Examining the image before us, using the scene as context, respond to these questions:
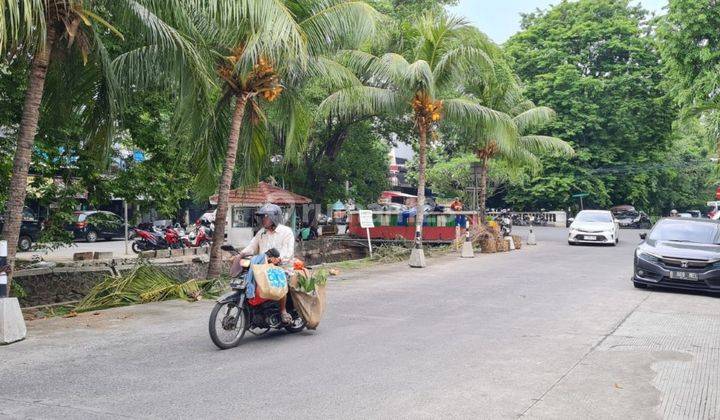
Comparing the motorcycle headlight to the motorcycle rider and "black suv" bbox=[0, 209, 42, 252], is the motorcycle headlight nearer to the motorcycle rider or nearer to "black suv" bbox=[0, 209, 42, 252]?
the motorcycle rider

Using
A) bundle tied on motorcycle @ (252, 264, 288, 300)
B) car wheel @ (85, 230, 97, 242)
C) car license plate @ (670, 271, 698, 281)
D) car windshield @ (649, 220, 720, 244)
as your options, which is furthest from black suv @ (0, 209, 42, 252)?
car license plate @ (670, 271, 698, 281)

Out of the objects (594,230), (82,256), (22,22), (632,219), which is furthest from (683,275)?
(632,219)

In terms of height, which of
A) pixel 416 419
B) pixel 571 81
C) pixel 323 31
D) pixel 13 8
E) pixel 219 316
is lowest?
pixel 416 419

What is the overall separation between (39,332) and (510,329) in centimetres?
642

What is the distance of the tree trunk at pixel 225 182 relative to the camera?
13344mm

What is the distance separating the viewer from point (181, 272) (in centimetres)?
1570

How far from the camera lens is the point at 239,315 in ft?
24.3

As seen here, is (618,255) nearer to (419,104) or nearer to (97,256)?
(419,104)

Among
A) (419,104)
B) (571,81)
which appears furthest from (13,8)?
(571,81)

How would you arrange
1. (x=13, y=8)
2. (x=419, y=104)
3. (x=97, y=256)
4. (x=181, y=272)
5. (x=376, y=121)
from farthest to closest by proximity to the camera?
(x=376, y=121), (x=419, y=104), (x=97, y=256), (x=181, y=272), (x=13, y=8)

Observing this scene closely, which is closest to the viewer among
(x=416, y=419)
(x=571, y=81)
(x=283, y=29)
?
(x=416, y=419)

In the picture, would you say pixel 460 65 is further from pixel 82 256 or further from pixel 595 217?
pixel 82 256

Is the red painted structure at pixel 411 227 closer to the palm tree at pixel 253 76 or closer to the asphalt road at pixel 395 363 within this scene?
the palm tree at pixel 253 76

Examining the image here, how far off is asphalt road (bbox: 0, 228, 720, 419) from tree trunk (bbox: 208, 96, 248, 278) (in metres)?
2.67
